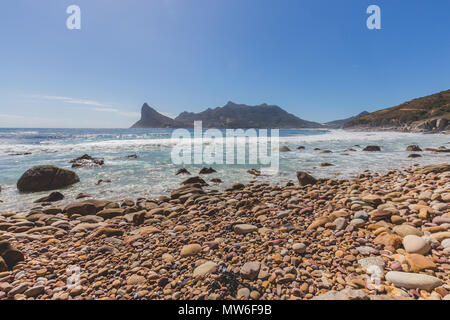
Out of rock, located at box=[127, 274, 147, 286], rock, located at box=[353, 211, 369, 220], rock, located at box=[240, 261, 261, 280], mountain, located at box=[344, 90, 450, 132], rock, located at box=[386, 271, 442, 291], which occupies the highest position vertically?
mountain, located at box=[344, 90, 450, 132]

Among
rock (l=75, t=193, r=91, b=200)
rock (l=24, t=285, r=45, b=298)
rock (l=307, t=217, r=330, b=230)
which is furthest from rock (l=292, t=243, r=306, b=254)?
rock (l=75, t=193, r=91, b=200)

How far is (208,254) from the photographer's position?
339 cm

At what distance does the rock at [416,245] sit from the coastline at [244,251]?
12mm

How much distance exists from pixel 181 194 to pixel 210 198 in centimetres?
131

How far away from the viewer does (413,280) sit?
224 cm

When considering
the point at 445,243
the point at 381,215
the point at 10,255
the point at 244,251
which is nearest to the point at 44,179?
the point at 10,255

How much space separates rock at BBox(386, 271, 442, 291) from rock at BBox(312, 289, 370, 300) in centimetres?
51

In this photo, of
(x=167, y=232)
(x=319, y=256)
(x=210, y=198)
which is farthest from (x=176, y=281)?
(x=210, y=198)

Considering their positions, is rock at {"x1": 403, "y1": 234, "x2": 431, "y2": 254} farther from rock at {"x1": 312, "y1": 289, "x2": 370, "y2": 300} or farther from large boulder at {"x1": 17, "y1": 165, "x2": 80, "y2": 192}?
large boulder at {"x1": 17, "y1": 165, "x2": 80, "y2": 192}

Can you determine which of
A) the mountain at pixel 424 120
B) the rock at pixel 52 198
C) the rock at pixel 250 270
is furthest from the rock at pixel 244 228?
the mountain at pixel 424 120

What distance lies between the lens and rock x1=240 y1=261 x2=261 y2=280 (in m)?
2.69
